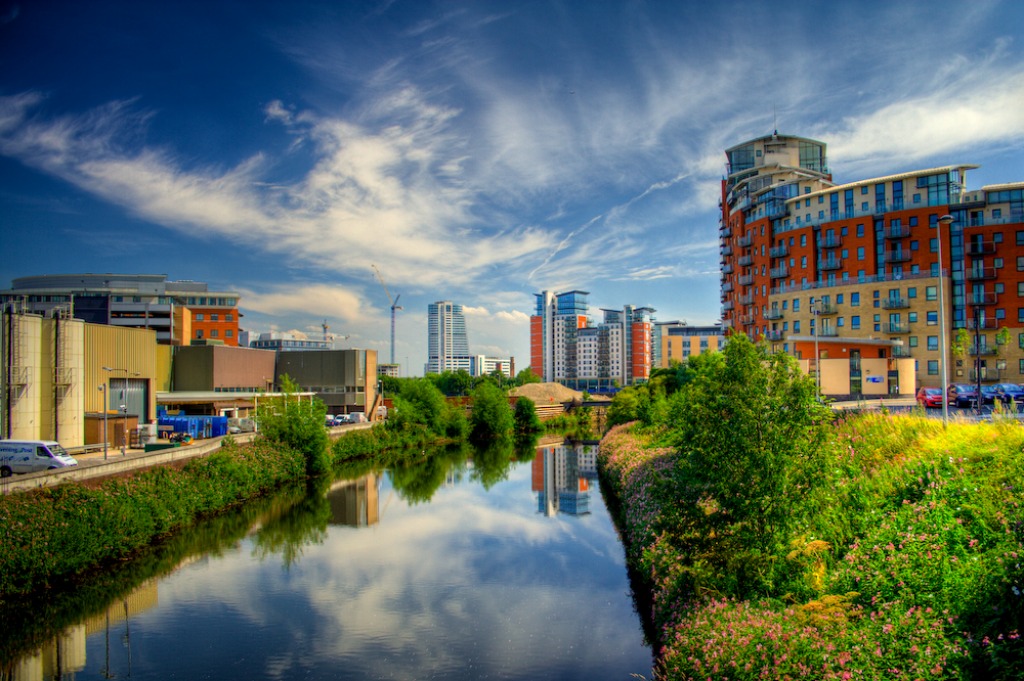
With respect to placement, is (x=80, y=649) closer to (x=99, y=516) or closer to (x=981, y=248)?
(x=99, y=516)

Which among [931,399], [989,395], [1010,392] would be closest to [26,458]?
[931,399]

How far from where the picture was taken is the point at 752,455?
12.4 meters

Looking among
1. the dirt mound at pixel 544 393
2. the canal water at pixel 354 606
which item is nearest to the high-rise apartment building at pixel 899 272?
the canal water at pixel 354 606

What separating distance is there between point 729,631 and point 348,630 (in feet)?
38.2

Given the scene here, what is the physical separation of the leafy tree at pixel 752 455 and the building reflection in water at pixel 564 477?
2307cm

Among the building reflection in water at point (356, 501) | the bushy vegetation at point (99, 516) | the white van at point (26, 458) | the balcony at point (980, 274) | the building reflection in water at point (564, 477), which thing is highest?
the balcony at point (980, 274)

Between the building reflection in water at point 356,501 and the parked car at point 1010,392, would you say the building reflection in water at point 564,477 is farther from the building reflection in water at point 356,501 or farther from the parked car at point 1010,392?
the parked car at point 1010,392

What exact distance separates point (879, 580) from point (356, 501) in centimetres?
3250

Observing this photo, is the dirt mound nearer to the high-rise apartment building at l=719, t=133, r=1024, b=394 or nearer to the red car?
the high-rise apartment building at l=719, t=133, r=1024, b=394

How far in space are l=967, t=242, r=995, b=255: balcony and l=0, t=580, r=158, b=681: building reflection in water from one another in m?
65.9

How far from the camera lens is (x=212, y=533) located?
29641 mm

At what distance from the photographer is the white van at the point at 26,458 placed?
29.0 metres

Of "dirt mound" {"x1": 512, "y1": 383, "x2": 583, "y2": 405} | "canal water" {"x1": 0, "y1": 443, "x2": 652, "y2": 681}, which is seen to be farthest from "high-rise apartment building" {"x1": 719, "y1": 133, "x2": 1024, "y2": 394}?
"dirt mound" {"x1": 512, "y1": 383, "x2": 583, "y2": 405}

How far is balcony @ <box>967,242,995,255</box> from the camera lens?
183ft
